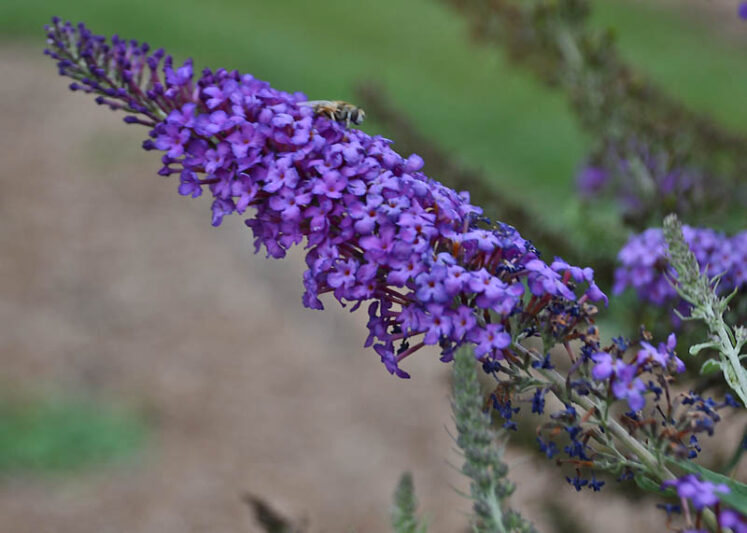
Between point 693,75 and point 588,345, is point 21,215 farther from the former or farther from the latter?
point 693,75

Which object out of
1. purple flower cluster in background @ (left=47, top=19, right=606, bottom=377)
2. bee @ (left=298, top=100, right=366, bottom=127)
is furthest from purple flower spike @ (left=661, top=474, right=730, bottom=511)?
bee @ (left=298, top=100, right=366, bottom=127)

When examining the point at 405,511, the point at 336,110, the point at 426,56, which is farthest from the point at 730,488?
the point at 426,56

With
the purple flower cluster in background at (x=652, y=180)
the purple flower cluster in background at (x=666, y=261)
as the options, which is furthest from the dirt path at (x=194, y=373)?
the purple flower cluster in background at (x=666, y=261)

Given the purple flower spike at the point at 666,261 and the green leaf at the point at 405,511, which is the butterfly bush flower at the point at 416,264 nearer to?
the green leaf at the point at 405,511

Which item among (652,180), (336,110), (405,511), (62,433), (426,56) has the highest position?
(426,56)

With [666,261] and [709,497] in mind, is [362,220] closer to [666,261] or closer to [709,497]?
[709,497]

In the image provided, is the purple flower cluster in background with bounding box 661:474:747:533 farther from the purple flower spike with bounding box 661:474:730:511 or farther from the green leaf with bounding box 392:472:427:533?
the green leaf with bounding box 392:472:427:533

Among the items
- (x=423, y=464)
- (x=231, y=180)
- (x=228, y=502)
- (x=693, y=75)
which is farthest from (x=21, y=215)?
(x=693, y=75)
